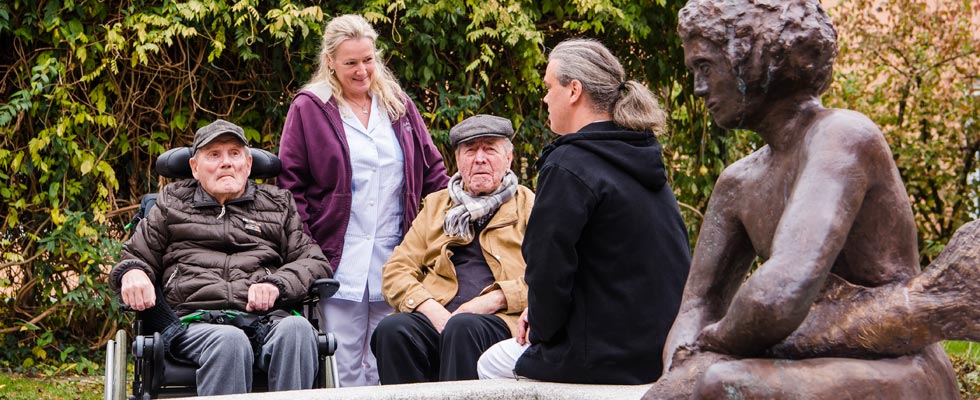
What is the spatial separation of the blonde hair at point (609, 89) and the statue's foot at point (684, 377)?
1.27 meters

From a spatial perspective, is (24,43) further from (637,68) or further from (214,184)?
(637,68)

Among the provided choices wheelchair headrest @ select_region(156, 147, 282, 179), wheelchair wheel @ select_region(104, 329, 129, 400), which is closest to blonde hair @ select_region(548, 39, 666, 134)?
wheelchair headrest @ select_region(156, 147, 282, 179)

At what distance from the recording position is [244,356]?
3.79 meters

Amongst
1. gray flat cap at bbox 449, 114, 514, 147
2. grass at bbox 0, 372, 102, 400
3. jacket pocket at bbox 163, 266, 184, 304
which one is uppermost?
gray flat cap at bbox 449, 114, 514, 147

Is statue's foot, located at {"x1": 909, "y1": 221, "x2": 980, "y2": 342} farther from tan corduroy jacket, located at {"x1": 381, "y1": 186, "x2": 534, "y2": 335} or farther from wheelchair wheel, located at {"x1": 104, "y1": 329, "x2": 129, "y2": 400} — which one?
wheelchair wheel, located at {"x1": 104, "y1": 329, "x2": 129, "y2": 400}

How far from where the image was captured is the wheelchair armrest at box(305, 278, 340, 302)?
4.01m

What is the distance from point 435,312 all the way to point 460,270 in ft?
0.72

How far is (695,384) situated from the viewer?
1.88 m

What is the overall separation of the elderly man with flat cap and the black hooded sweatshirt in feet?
2.77

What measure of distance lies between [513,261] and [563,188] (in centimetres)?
116

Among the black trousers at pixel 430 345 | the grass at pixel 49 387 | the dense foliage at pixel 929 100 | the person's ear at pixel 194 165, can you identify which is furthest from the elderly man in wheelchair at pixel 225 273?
the dense foliage at pixel 929 100

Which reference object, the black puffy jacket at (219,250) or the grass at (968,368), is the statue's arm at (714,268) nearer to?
the black puffy jacket at (219,250)

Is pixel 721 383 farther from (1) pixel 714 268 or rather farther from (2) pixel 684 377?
(1) pixel 714 268

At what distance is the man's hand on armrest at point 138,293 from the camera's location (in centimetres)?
385
